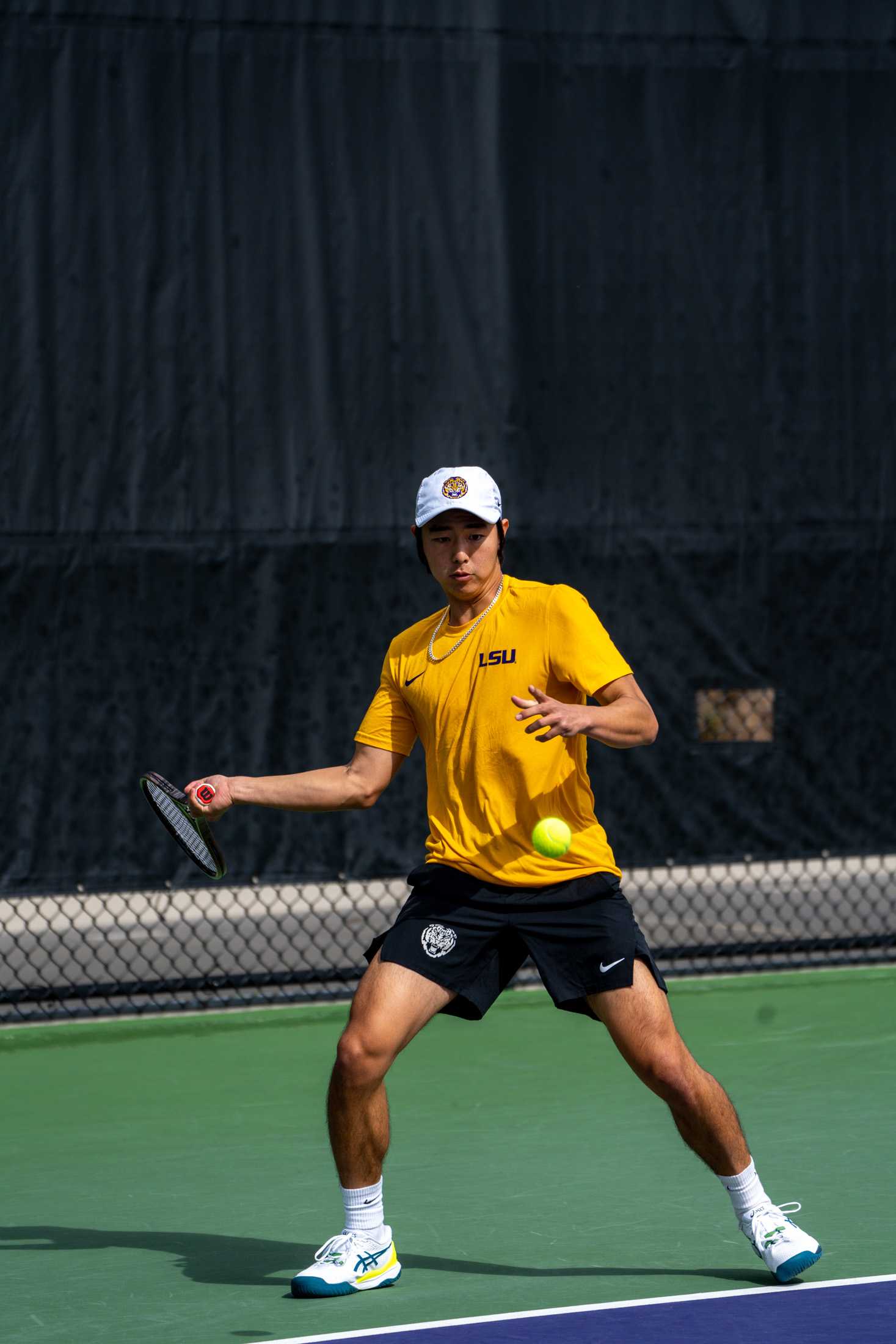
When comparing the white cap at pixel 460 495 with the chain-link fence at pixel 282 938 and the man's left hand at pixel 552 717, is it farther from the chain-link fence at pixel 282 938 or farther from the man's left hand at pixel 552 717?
the chain-link fence at pixel 282 938

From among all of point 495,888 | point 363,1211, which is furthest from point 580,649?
point 363,1211

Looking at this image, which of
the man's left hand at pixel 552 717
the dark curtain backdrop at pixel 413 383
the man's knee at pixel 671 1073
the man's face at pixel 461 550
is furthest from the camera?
the dark curtain backdrop at pixel 413 383

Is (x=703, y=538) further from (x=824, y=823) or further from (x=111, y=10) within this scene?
(x=111, y=10)

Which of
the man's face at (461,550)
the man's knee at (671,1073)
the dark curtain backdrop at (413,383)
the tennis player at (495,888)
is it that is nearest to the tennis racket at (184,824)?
the tennis player at (495,888)

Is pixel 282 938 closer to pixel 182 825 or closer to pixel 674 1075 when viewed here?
pixel 182 825

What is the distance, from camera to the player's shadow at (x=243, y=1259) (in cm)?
357

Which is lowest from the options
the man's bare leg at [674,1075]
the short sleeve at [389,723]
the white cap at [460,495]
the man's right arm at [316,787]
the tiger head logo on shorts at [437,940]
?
the man's bare leg at [674,1075]

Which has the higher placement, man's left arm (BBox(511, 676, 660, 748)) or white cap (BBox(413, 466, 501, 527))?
white cap (BBox(413, 466, 501, 527))

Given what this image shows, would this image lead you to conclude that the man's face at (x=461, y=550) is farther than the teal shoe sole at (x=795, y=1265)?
Yes

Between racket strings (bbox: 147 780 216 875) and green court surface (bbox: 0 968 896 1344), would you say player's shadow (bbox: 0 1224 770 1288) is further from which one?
racket strings (bbox: 147 780 216 875)

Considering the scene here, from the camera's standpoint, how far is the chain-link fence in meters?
6.37

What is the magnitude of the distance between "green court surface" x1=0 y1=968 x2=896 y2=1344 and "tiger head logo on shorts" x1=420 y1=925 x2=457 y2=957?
591 millimetres

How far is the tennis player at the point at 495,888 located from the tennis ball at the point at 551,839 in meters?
0.06

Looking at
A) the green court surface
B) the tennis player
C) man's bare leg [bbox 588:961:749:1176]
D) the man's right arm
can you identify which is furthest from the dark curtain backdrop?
man's bare leg [bbox 588:961:749:1176]
